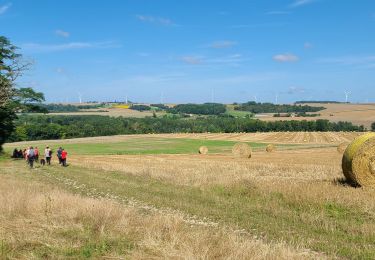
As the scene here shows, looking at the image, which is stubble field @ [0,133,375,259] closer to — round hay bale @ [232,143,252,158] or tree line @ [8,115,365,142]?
round hay bale @ [232,143,252,158]

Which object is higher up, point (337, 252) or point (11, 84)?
point (11, 84)

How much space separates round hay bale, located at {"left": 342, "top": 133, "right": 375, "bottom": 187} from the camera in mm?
15836

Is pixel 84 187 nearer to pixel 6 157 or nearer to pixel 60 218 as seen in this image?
pixel 60 218

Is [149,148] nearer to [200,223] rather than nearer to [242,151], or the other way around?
[242,151]

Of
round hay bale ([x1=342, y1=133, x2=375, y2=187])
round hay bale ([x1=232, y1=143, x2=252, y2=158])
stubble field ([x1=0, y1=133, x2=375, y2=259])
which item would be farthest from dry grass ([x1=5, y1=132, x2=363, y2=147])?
stubble field ([x1=0, y1=133, x2=375, y2=259])

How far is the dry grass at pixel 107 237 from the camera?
262 inches

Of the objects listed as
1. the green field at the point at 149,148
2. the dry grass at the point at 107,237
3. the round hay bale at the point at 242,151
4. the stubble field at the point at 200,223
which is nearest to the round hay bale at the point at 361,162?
the stubble field at the point at 200,223

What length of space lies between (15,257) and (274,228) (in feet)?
18.5

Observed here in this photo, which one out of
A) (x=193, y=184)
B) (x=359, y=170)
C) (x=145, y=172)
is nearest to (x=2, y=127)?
(x=145, y=172)

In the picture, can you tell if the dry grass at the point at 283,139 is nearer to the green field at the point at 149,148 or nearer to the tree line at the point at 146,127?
the green field at the point at 149,148

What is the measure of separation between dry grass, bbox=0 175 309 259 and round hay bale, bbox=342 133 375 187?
8641 mm

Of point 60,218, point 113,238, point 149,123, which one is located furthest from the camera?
point 149,123

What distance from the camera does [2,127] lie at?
41.2 meters

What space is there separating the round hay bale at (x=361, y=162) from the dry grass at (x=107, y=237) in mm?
8641
